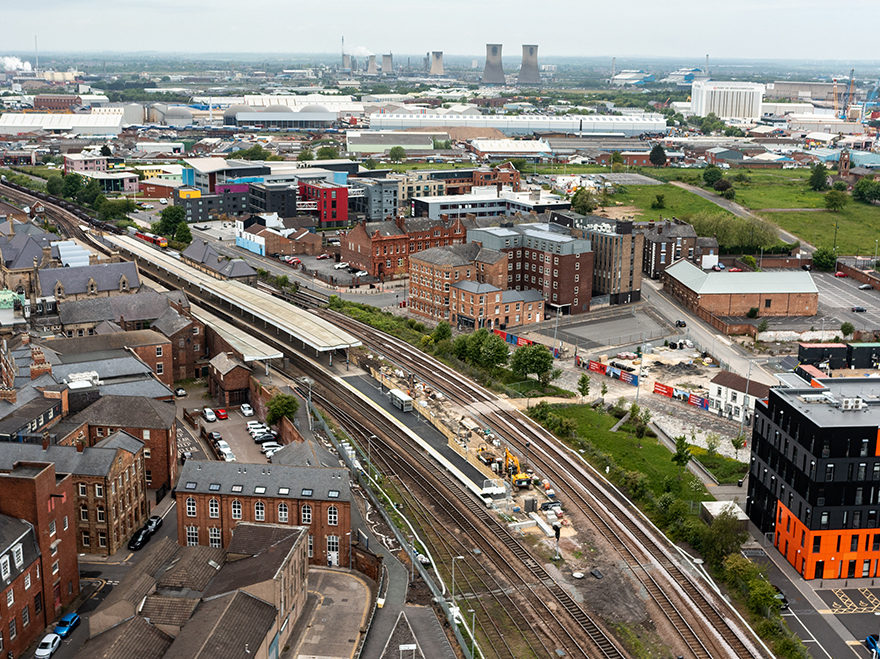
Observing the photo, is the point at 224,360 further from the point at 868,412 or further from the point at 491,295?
the point at 868,412

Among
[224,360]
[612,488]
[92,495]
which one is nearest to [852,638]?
[612,488]

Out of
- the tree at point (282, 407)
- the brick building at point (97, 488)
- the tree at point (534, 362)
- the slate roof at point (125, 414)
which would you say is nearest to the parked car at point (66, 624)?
the brick building at point (97, 488)

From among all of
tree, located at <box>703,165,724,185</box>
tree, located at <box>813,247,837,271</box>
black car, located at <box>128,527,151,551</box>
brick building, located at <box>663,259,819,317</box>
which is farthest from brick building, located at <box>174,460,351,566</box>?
tree, located at <box>703,165,724,185</box>

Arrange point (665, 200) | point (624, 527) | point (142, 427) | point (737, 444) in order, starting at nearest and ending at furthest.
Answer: point (624, 527)
point (142, 427)
point (737, 444)
point (665, 200)

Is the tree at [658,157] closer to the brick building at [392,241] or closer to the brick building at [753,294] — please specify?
the brick building at [392,241]

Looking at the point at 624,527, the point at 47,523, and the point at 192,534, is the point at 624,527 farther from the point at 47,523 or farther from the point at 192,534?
the point at 47,523

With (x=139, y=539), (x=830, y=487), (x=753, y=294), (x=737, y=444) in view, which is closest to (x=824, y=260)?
(x=753, y=294)

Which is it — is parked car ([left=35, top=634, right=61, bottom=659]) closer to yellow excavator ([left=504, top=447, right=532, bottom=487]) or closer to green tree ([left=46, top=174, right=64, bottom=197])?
yellow excavator ([left=504, top=447, right=532, bottom=487])
